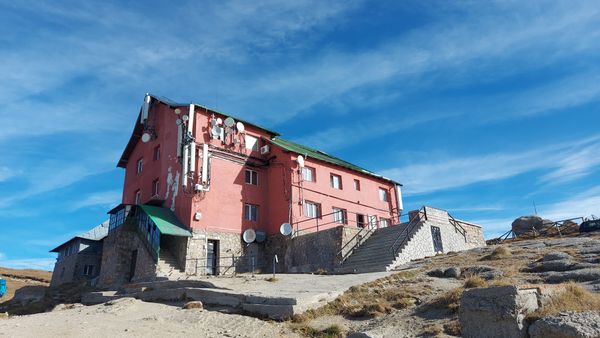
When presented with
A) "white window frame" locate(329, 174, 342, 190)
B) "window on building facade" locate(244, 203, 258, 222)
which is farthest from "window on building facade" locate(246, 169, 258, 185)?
"white window frame" locate(329, 174, 342, 190)

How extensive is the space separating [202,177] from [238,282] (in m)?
9.75

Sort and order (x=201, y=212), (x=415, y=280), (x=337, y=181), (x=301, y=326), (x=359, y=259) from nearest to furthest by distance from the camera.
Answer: (x=301, y=326)
(x=415, y=280)
(x=359, y=259)
(x=201, y=212)
(x=337, y=181)

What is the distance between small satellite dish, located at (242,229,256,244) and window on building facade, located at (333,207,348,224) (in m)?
6.59

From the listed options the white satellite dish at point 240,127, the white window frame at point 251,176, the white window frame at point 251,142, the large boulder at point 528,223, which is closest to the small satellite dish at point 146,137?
the white satellite dish at point 240,127

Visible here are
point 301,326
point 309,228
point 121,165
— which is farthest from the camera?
point 121,165

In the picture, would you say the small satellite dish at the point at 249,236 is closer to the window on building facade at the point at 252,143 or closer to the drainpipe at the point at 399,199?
the window on building facade at the point at 252,143

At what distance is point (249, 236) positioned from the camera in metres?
28.0

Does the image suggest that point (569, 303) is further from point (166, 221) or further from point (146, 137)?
point (146, 137)

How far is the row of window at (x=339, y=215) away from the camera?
1181 inches

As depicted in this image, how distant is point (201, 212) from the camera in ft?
86.3

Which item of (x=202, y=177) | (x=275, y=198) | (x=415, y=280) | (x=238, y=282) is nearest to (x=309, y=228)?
(x=275, y=198)

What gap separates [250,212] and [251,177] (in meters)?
2.64

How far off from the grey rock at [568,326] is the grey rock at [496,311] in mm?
A: 385

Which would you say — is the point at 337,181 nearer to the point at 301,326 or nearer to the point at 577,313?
the point at 301,326
